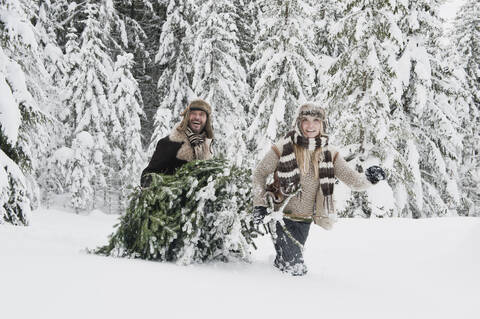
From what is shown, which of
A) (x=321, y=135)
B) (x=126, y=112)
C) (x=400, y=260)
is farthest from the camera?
(x=126, y=112)

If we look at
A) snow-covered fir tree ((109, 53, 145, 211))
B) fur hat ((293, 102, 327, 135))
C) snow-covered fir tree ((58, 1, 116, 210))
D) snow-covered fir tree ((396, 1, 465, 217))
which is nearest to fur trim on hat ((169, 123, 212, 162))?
fur hat ((293, 102, 327, 135))

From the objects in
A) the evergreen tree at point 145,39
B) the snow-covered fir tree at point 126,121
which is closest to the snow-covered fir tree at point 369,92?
the snow-covered fir tree at point 126,121

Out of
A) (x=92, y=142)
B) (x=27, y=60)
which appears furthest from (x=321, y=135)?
(x=92, y=142)

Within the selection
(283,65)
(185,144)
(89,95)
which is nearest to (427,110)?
(283,65)

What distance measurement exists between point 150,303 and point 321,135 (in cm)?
265

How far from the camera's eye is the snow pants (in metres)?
3.95

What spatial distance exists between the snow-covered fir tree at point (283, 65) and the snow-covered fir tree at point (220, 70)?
115 inches

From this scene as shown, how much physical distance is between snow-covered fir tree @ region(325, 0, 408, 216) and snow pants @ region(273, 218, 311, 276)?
8.48 metres

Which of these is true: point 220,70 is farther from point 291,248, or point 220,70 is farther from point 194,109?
point 291,248

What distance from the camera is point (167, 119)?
19.9m

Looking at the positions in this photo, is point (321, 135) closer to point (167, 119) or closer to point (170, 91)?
point (167, 119)

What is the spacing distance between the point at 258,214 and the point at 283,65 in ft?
43.3

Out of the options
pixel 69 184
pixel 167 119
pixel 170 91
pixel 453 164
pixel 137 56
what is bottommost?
pixel 69 184

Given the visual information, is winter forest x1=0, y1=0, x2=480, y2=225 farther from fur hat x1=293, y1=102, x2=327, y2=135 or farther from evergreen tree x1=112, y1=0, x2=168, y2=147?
fur hat x1=293, y1=102, x2=327, y2=135
